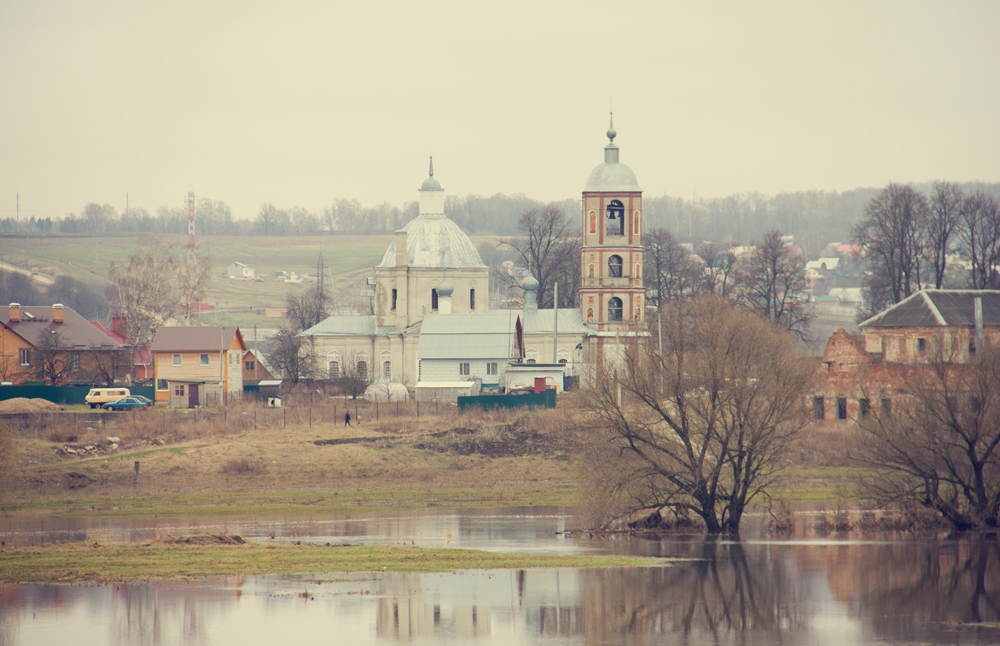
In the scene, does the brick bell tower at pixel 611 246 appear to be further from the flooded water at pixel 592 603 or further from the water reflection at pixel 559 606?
the water reflection at pixel 559 606

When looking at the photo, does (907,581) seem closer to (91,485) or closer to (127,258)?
(91,485)

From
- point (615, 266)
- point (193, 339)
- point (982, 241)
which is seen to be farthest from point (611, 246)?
point (193, 339)

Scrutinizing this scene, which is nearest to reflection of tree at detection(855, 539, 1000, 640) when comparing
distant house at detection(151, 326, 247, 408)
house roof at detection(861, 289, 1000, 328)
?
house roof at detection(861, 289, 1000, 328)

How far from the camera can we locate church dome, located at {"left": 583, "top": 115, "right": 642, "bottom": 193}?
74.8 metres

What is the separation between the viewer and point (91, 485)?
1735 inches

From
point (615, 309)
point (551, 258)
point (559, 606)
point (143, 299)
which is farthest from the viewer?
point (551, 258)

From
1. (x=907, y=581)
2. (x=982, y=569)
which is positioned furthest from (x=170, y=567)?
(x=982, y=569)

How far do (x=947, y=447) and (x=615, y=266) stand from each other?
43.8m

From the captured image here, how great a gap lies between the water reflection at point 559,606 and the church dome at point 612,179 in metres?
48.3

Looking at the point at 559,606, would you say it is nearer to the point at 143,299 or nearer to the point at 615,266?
the point at 615,266

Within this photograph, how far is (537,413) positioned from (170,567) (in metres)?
30.5

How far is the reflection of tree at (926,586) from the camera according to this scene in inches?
886

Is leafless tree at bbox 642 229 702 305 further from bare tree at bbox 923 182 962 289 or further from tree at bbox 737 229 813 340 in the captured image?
bare tree at bbox 923 182 962 289

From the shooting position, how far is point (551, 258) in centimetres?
9119
